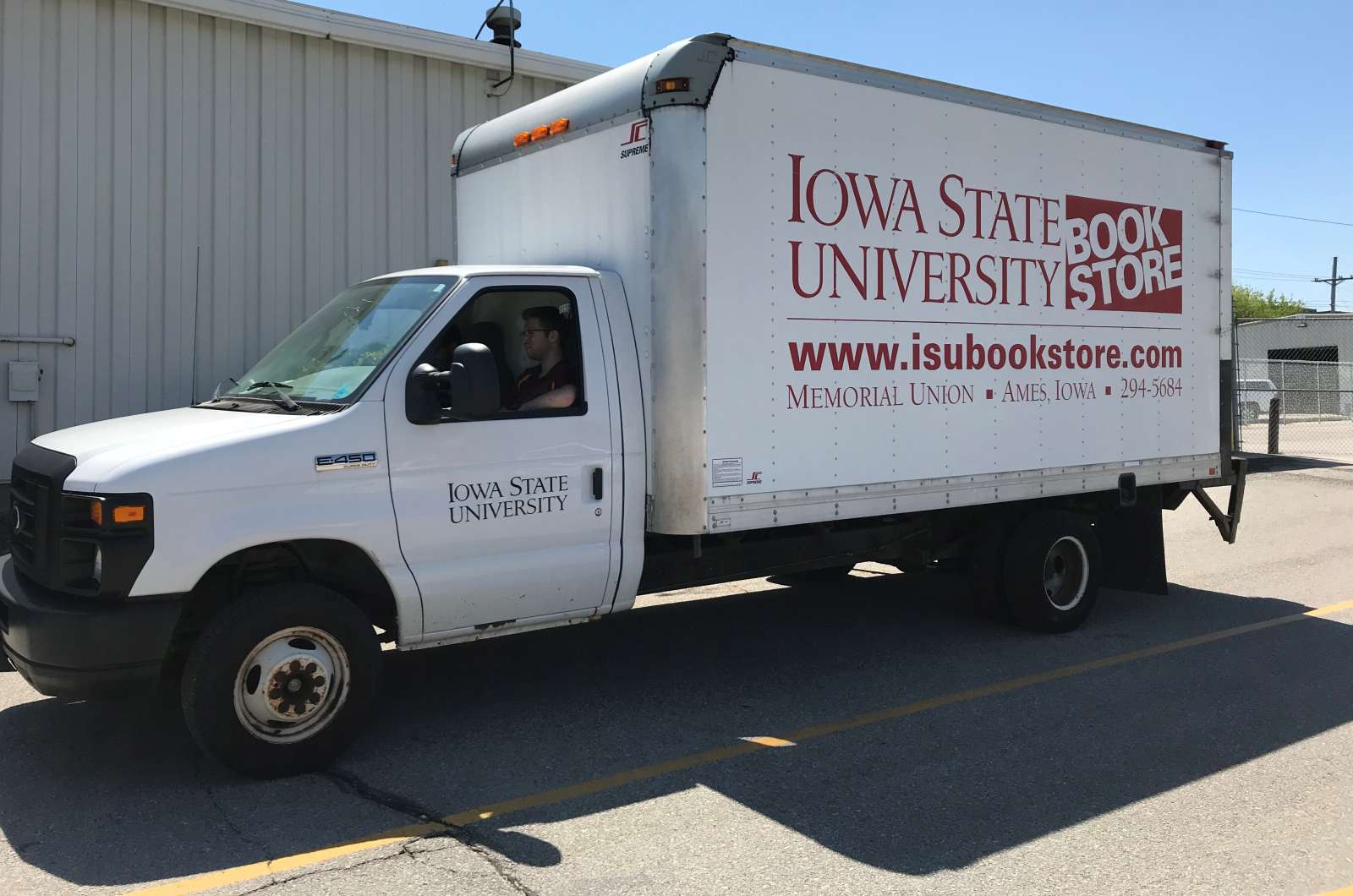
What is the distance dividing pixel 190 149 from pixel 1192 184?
8783mm

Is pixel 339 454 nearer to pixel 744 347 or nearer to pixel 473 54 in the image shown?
pixel 744 347

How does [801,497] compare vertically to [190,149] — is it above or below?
below

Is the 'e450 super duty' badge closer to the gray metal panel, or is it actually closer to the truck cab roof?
the truck cab roof

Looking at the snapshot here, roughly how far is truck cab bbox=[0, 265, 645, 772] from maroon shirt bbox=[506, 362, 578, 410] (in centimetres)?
4

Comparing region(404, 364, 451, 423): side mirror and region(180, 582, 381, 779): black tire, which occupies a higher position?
region(404, 364, 451, 423): side mirror

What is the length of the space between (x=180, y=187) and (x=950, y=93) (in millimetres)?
7465

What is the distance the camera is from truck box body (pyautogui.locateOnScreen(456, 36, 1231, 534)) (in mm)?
5836

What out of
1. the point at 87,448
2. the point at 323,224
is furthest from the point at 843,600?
the point at 323,224

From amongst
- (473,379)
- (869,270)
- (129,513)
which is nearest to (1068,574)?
(869,270)

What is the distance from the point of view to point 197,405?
5906 millimetres

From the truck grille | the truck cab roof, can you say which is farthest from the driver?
the truck grille

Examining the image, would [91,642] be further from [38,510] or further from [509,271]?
[509,271]

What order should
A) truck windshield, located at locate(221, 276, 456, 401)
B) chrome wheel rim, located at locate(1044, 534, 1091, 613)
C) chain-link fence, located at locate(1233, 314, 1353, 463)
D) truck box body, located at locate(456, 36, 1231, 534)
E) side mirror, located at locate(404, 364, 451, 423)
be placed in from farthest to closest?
1. chain-link fence, located at locate(1233, 314, 1353, 463)
2. chrome wheel rim, located at locate(1044, 534, 1091, 613)
3. truck box body, located at locate(456, 36, 1231, 534)
4. truck windshield, located at locate(221, 276, 456, 401)
5. side mirror, located at locate(404, 364, 451, 423)

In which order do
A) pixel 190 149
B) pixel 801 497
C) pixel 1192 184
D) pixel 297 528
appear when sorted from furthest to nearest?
pixel 190 149 < pixel 1192 184 < pixel 801 497 < pixel 297 528
